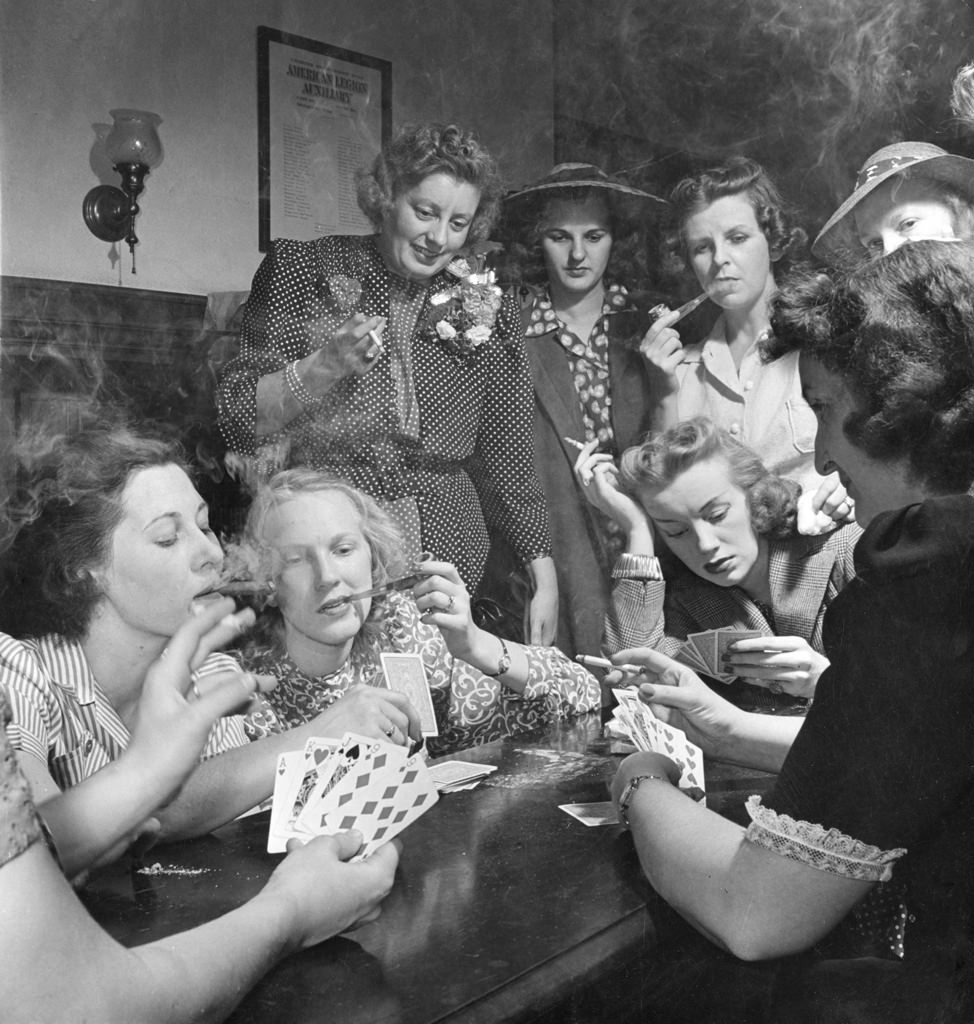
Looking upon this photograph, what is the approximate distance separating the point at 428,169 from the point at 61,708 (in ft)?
3.33

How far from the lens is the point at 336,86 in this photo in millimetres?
1811

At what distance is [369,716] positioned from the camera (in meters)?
1.85

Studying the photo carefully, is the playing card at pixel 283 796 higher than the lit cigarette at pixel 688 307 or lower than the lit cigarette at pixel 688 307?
lower

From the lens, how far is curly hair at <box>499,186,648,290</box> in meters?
2.06

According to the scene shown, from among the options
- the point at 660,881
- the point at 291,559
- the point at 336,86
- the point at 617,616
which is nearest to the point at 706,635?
the point at 617,616

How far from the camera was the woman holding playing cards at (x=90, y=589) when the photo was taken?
60.7 inches

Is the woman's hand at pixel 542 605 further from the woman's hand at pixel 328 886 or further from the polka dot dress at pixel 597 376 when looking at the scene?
the woman's hand at pixel 328 886

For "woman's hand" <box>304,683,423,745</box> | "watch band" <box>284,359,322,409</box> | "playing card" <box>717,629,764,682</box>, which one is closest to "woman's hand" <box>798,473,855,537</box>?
"playing card" <box>717,629,764,682</box>

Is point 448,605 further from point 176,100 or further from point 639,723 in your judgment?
A: point 176,100

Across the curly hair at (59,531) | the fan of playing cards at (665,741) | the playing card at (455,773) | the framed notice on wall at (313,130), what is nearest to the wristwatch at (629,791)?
the fan of playing cards at (665,741)

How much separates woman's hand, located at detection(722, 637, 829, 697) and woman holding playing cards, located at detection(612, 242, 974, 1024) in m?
0.16

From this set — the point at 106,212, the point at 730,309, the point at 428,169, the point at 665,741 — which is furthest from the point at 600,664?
the point at 106,212

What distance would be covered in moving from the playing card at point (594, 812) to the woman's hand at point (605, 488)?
55 cm

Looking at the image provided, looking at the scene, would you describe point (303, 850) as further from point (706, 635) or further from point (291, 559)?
point (706, 635)
